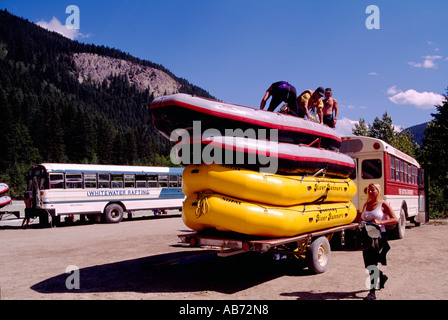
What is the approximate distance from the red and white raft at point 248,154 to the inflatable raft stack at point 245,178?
0.02 metres

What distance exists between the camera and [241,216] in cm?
557

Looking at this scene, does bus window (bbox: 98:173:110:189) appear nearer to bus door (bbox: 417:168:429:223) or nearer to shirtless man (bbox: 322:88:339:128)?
shirtless man (bbox: 322:88:339:128)

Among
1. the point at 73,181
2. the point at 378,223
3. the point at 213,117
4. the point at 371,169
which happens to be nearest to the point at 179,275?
the point at 213,117

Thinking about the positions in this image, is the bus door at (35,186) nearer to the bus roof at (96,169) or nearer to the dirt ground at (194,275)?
the bus roof at (96,169)

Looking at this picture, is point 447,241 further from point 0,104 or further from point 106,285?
point 0,104

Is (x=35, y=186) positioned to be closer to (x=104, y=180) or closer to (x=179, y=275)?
(x=104, y=180)

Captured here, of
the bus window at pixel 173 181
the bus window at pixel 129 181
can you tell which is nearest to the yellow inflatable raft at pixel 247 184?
the bus window at pixel 129 181

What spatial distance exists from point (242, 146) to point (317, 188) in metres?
2.12

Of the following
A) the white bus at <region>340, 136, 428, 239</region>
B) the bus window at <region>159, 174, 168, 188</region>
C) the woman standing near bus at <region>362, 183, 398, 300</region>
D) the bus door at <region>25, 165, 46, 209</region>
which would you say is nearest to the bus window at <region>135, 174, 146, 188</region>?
the bus window at <region>159, 174, 168, 188</region>

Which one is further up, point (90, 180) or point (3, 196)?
point (90, 180)

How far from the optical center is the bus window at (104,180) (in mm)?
17859

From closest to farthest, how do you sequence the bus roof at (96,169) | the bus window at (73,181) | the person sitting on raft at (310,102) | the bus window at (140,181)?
the person sitting on raft at (310,102)
the bus roof at (96,169)
the bus window at (73,181)
the bus window at (140,181)

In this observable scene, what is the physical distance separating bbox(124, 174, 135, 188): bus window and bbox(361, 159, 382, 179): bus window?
12.6 metres

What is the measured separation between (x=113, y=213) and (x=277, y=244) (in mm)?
14543
